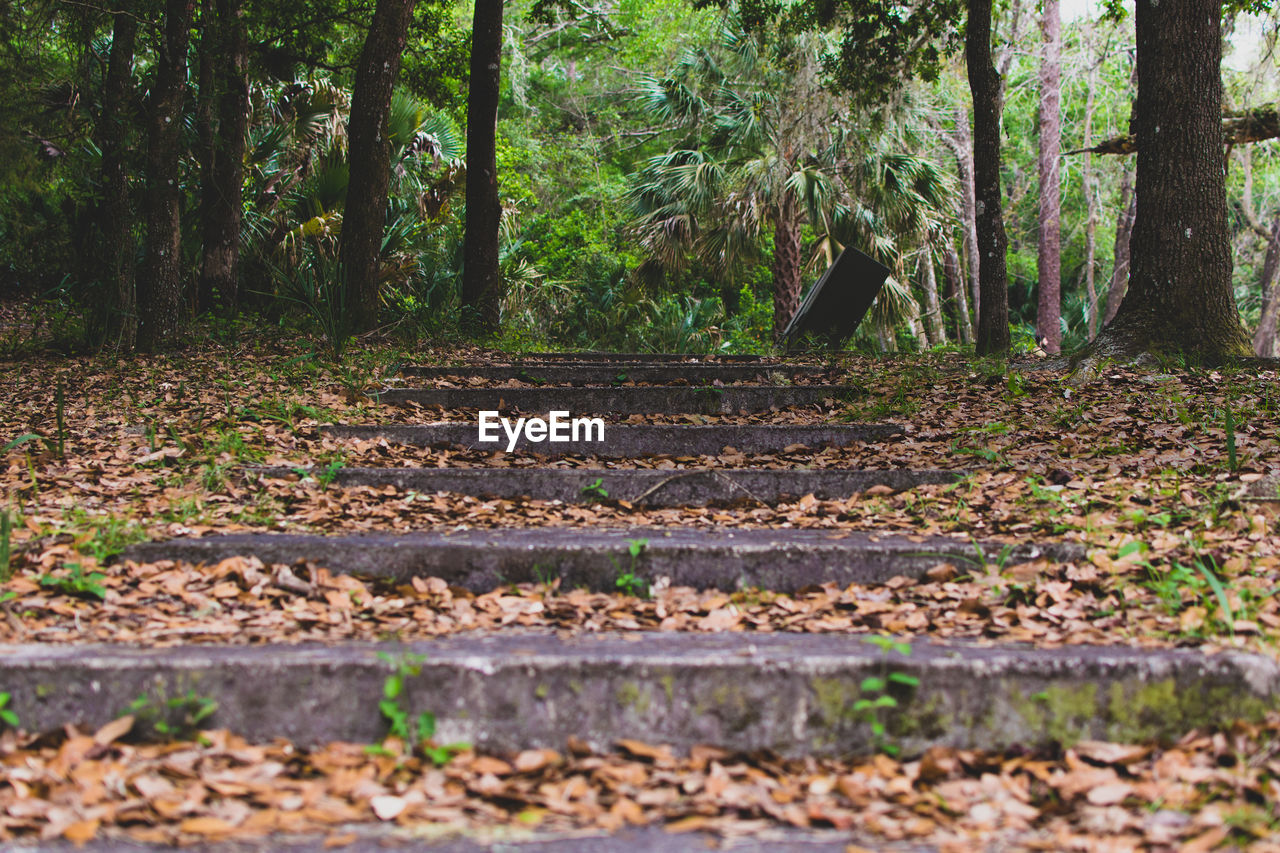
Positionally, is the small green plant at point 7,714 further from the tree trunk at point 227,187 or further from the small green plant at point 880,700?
the tree trunk at point 227,187

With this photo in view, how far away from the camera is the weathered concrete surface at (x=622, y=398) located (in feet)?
15.8

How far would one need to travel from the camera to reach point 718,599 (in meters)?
2.53

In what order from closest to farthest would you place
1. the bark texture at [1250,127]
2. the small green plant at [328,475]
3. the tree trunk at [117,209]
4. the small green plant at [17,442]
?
1. the small green plant at [328,475]
2. the small green plant at [17,442]
3. the tree trunk at [117,209]
4. the bark texture at [1250,127]

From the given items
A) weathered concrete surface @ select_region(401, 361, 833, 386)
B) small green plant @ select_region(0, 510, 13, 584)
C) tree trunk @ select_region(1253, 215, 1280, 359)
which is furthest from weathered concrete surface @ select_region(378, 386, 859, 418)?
tree trunk @ select_region(1253, 215, 1280, 359)

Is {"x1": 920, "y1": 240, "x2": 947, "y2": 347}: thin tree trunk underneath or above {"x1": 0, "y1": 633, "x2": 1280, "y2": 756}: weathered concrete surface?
above

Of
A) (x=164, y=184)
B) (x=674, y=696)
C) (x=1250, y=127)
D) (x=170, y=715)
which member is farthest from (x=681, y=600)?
(x=1250, y=127)

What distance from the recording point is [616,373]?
5664mm

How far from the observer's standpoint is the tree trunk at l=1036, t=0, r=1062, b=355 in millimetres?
16391

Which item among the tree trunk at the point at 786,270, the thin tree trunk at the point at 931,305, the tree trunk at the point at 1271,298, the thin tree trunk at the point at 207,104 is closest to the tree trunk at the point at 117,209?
the thin tree trunk at the point at 207,104

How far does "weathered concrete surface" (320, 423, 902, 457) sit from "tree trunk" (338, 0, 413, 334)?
289cm

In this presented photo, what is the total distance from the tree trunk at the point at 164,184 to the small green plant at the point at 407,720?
5.87m

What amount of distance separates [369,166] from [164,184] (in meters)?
1.55

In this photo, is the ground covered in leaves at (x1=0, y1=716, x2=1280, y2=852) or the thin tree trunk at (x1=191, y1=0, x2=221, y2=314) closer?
the ground covered in leaves at (x1=0, y1=716, x2=1280, y2=852)

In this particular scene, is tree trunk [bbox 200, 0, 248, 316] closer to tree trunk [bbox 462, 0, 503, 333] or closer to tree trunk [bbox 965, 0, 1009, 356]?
tree trunk [bbox 462, 0, 503, 333]
